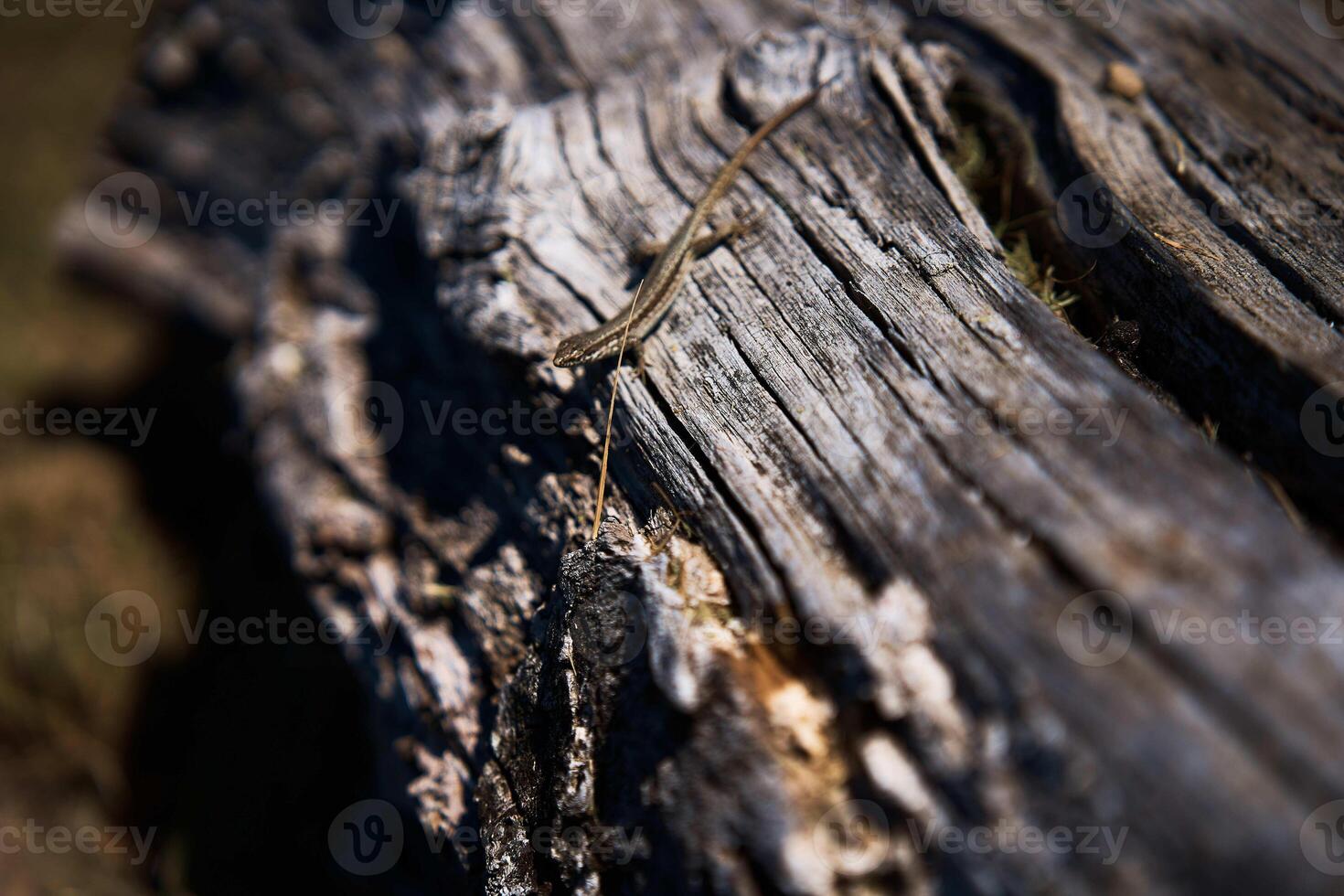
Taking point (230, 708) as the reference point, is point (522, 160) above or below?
above

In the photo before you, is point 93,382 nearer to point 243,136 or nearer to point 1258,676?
point 243,136

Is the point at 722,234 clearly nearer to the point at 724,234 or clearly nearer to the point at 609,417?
the point at 724,234

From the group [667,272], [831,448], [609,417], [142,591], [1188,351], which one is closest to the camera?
[831,448]

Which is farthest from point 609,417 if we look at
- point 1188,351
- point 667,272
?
point 1188,351

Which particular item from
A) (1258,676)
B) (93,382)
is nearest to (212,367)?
(93,382)

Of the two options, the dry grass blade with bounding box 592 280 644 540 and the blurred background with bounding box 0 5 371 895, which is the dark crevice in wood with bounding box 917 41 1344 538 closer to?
the dry grass blade with bounding box 592 280 644 540

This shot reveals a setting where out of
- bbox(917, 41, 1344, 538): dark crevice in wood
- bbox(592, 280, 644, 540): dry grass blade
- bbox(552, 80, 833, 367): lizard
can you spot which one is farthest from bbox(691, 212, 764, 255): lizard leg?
bbox(917, 41, 1344, 538): dark crevice in wood

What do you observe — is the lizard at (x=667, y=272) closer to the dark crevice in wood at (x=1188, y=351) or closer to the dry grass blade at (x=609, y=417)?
the dry grass blade at (x=609, y=417)
